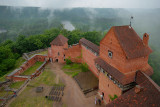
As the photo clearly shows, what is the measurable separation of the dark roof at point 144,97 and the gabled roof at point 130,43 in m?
2.90

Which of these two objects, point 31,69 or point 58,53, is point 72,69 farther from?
point 31,69

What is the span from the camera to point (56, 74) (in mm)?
27672

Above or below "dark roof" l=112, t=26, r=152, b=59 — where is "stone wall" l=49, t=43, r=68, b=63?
below

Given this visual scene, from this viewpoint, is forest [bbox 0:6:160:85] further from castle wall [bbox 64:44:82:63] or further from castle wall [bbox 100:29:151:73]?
castle wall [bbox 64:44:82:63]

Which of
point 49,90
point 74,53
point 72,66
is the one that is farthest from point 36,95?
point 74,53

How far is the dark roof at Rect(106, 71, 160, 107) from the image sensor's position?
414 inches

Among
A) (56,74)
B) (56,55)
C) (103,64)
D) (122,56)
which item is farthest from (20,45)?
(122,56)

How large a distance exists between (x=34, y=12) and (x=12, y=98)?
13517cm

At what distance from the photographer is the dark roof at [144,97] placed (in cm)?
Result: 1052

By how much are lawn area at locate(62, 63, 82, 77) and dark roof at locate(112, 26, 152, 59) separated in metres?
15.3

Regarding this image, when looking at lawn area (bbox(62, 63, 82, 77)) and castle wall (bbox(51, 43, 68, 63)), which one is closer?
lawn area (bbox(62, 63, 82, 77))

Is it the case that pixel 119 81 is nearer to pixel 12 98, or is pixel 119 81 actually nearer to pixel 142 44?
pixel 142 44

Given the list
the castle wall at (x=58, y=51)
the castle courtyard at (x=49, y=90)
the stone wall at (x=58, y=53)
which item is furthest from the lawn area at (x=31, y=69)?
the castle wall at (x=58, y=51)

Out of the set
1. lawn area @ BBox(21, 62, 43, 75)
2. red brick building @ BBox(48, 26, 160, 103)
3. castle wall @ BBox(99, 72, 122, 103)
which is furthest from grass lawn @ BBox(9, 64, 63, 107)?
red brick building @ BBox(48, 26, 160, 103)
